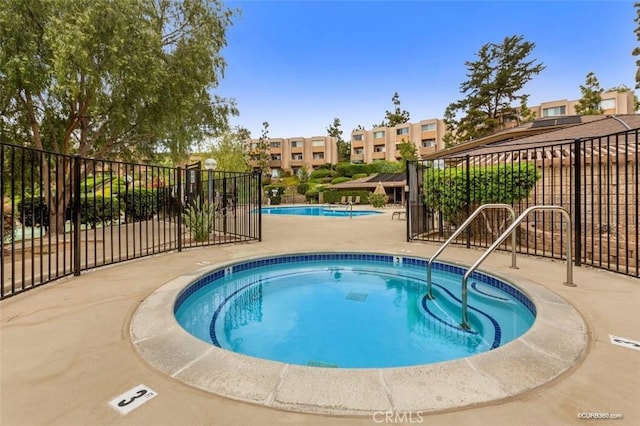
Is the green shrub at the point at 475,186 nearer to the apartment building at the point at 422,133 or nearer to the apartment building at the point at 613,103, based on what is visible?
the apartment building at the point at 422,133

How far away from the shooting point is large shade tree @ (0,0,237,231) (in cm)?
707

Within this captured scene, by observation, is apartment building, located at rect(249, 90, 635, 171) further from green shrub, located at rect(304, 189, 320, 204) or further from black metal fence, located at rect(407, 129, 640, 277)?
black metal fence, located at rect(407, 129, 640, 277)

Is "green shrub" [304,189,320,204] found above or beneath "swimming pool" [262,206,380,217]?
above

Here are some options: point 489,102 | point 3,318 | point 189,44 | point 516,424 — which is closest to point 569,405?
point 516,424

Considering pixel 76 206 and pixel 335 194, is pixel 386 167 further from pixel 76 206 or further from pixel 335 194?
pixel 76 206

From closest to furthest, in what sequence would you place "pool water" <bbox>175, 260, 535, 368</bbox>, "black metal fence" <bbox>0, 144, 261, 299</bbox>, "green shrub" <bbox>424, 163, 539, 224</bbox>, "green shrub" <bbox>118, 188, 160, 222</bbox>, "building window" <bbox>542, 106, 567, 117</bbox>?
"pool water" <bbox>175, 260, 535, 368</bbox> < "black metal fence" <bbox>0, 144, 261, 299</bbox> < "green shrub" <bbox>118, 188, 160, 222</bbox> < "green shrub" <bbox>424, 163, 539, 224</bbox> < "building window" <bbox>542, 106, 567, 117</bbox>

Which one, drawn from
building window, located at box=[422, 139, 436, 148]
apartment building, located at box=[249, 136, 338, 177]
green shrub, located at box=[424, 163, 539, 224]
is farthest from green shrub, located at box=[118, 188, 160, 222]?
apartment building, located at box=[249, 136, 338, 177]

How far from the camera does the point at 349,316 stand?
414cm

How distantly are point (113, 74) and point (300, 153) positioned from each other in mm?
50816

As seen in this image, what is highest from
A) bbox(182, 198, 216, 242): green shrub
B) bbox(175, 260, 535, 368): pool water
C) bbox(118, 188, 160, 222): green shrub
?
bbox(118, 188, 160, 222): green shrub

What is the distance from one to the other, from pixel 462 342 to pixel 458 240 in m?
4.72

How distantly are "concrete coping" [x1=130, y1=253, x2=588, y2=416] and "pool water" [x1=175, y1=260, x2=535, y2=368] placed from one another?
80 cm

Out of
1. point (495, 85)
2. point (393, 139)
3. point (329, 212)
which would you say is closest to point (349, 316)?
point (329, 212)

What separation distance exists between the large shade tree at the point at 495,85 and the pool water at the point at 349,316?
2934cm
